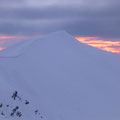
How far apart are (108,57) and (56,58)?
6750mm

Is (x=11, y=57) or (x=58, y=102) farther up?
(x=11, y=57)

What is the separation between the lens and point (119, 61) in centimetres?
3297

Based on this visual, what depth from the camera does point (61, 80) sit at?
26031 millimetres

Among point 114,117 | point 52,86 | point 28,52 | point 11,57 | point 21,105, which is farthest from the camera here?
point 28,52

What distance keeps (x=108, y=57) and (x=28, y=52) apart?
9.29m

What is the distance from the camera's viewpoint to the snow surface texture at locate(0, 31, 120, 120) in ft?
69.7

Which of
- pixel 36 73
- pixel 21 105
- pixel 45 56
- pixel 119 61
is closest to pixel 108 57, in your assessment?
pixel 119 61

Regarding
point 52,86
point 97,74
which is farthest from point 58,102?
point 97,74

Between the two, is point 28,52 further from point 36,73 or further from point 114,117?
point 114,117

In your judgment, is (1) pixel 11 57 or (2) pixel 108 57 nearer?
(1) pixel 11 57

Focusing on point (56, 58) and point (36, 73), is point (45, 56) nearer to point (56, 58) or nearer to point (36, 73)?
point (56, 58)

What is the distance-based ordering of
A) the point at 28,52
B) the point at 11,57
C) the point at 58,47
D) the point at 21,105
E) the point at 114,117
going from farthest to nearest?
the point at 58,47, the point at 28,52, the point at 11,57, the point at 114,117, the point at 21,105

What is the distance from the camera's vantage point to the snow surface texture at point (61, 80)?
21250 mm

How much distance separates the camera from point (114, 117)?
72.6 ft
